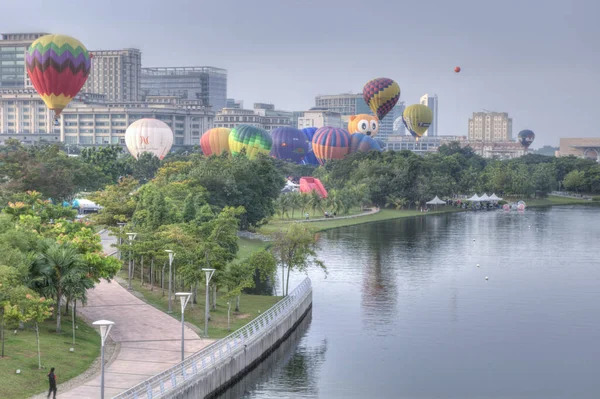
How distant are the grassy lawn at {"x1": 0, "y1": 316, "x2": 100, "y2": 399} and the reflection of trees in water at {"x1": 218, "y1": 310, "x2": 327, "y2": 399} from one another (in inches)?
308

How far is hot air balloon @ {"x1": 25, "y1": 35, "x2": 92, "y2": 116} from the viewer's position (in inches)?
5241

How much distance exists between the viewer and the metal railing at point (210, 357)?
4075 cm

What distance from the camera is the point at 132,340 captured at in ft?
168

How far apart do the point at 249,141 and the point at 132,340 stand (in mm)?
143495

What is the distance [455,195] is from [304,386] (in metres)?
148

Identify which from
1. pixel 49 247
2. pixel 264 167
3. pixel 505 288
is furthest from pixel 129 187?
pixel 49 247

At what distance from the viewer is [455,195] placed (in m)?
195

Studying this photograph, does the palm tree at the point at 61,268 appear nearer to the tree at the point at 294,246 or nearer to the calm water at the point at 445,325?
the calm water at the point at 445,325

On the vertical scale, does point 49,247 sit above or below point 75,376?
above

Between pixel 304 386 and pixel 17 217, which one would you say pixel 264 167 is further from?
pixel 304 386

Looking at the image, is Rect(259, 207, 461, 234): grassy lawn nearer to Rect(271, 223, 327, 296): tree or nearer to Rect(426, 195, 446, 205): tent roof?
Rect(426, 195, 446, 205): tent roof

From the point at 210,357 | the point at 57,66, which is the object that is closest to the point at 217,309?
the point at 210,357

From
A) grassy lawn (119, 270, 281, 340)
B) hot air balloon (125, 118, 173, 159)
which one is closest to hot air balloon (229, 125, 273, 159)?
hot air balloon (125, 118, 173, 159)

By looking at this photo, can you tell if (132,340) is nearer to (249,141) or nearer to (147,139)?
(147,139)
